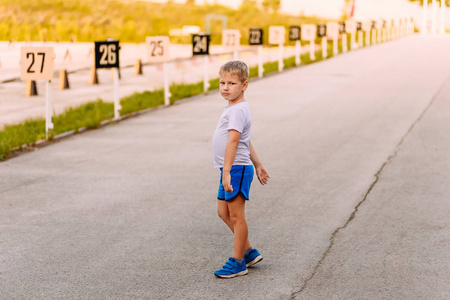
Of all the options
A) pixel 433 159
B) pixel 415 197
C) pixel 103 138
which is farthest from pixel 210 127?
pixel 415 197

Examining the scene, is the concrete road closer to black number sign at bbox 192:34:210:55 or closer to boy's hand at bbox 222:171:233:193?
boy's hand at bbox 222:171:233:193

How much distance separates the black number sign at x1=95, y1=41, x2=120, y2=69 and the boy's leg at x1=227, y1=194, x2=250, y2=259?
30.7ft

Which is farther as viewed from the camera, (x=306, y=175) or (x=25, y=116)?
(x=25, y=116)

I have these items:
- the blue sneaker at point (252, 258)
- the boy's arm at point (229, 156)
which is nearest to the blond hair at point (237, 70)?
the boy's arm at point (229, 156)

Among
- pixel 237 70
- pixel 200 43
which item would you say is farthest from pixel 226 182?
pixel 200 43

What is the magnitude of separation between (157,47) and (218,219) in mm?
9750

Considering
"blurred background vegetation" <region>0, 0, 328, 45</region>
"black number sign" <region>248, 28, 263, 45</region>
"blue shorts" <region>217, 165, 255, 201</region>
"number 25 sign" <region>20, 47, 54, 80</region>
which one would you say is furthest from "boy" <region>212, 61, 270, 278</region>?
"blurred background vegetation" <region>0, 0, 328, 45</region>

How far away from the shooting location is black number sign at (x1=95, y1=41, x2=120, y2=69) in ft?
47.7

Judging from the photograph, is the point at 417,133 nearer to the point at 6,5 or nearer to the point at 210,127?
the point at 210,127

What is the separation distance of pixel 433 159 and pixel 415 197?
2384 millimetres

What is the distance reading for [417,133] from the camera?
41.9ft

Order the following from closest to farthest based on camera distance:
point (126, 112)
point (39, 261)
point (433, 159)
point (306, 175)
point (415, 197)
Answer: point (39, 261)
point (415, 197)
point (306, 175)
point (433, 159)
point (126, 112)

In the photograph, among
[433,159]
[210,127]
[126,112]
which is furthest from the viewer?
[126,112]

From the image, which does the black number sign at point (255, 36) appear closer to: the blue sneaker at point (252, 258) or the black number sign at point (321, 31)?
the black number sign at point (321, 31)
